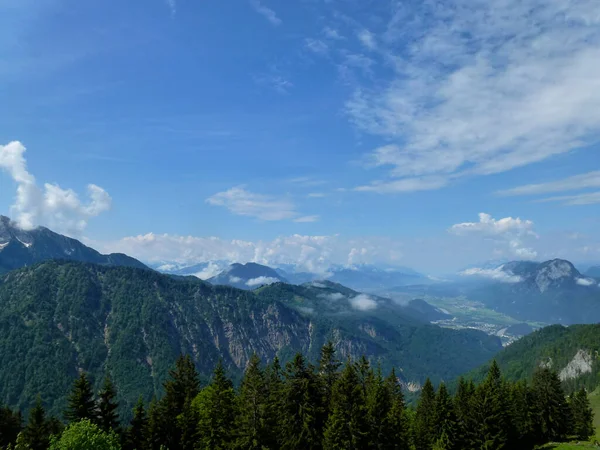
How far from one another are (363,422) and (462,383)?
121 ft

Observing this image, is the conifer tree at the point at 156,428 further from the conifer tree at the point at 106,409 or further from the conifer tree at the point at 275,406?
the conifer tree at the point at 275,406

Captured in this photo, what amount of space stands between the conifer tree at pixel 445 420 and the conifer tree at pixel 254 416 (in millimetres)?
39460

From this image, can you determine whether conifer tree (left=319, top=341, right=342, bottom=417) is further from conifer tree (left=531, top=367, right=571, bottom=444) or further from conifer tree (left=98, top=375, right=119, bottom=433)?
conifer tree (left=531, top=367, right=571, bottom=444)

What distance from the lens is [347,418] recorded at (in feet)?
167

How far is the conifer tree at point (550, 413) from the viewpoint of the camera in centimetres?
8919

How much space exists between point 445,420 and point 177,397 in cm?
4643

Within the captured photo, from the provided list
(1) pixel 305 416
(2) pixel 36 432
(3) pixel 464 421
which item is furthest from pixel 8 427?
(3) pixel 464 421

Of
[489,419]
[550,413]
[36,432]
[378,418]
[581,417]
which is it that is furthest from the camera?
[581,417]

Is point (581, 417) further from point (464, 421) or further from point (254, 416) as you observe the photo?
point (254, 416)

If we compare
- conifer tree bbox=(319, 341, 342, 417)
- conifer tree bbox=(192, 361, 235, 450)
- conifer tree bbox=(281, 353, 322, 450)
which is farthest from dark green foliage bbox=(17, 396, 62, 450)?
conifer tree bbox=(319, 341, 342, 417)

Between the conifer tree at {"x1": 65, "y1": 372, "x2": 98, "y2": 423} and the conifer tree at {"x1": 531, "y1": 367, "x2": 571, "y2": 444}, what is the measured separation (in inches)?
3308

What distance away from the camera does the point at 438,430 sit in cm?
7662

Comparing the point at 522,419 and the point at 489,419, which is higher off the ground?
the point at 489,419

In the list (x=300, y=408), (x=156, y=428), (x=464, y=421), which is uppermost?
(x=300, y=408)
